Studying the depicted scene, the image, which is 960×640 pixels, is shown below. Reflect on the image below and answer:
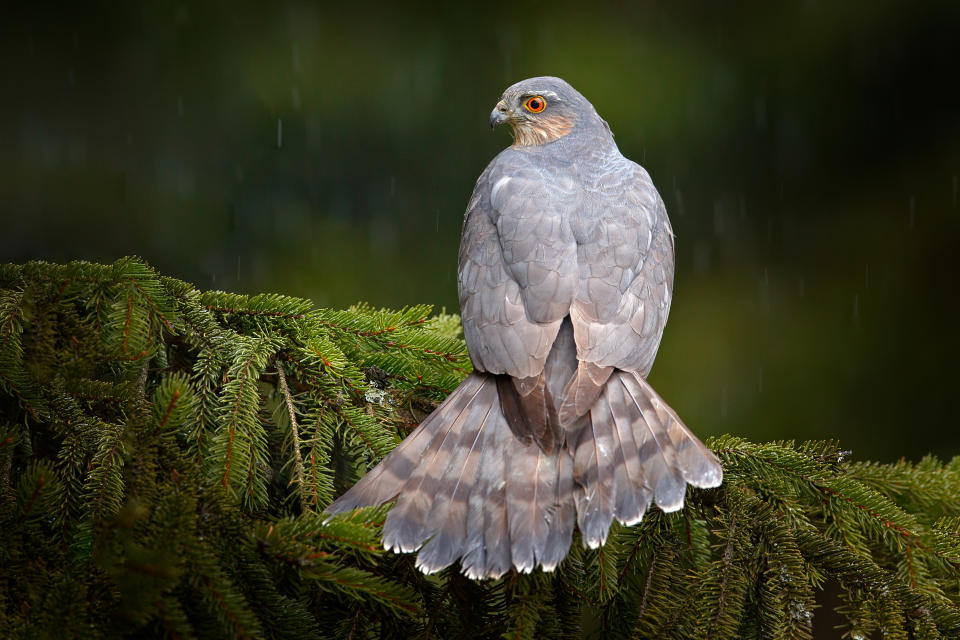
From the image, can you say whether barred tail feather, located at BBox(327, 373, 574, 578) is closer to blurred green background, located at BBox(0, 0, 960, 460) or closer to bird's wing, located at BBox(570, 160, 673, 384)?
bird's wing, located at BBox(570, 160, 673, 384)

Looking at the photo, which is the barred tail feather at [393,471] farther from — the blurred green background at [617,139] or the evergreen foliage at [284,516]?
the blurred green background at [617,139]

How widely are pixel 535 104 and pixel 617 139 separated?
74.6 inches

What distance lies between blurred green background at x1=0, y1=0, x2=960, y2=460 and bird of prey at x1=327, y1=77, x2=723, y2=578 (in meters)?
2.20

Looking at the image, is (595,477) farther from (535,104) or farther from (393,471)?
(535,104)

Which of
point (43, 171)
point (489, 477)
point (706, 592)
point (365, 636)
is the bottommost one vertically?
point (365, 636)

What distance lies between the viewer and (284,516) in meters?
1.84

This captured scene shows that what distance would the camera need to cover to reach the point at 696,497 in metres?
1.90

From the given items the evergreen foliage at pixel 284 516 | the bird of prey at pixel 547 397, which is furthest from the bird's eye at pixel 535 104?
the evergreen foliage at pixel 284 516

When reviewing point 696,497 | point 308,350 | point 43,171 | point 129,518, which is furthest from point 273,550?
point 43,171

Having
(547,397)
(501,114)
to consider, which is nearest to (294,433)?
(547,397)

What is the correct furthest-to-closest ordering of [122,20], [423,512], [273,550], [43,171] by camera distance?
[122,20], [43,171], [423,512], [273,550]

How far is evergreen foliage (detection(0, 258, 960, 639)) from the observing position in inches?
54.2

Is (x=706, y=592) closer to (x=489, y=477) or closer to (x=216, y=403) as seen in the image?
(x=489, y=477)

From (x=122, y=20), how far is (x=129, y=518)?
15.4 feet
